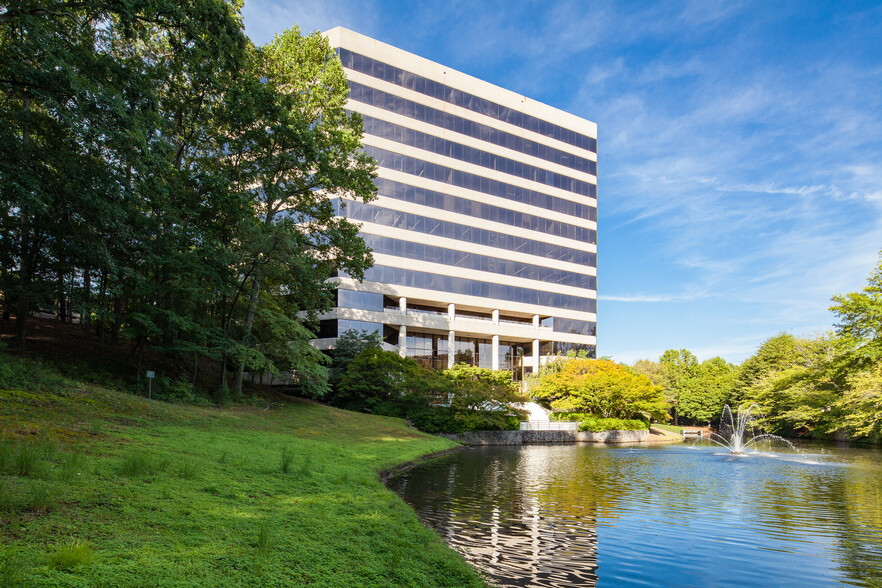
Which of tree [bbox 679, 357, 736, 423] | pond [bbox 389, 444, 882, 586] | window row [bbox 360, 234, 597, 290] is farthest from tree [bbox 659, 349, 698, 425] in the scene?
pond [bbox 389, 444, 882, 586]

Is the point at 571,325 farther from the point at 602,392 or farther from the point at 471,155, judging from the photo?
the point at 471,155

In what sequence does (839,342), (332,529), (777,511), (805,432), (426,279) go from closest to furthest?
(332,529), (777,511), (839,342), (805,432), (426,279)

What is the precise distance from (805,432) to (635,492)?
148 feet

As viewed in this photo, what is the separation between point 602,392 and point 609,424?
2847 mm

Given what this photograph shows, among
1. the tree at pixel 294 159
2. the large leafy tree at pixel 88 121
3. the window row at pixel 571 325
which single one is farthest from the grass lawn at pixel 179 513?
the window row at pixel 571 325

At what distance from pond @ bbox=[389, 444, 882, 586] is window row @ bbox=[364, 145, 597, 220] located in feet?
123

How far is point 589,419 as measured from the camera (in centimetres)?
4562

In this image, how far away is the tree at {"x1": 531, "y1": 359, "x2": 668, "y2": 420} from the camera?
46.7 metres

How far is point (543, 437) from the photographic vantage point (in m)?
40.0

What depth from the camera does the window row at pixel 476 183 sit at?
53438 mm

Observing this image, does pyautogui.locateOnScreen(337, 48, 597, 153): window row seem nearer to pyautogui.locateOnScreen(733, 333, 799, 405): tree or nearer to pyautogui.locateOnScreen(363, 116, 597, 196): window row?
pyautogui.locateOnScreen(363, 116, 597, 196): window row

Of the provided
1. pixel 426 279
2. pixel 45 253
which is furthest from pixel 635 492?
pixel 426 279

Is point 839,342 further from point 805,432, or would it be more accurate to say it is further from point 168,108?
point 168,108

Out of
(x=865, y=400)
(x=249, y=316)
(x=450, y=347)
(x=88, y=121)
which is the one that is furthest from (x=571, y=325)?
(x=88, y=121)
